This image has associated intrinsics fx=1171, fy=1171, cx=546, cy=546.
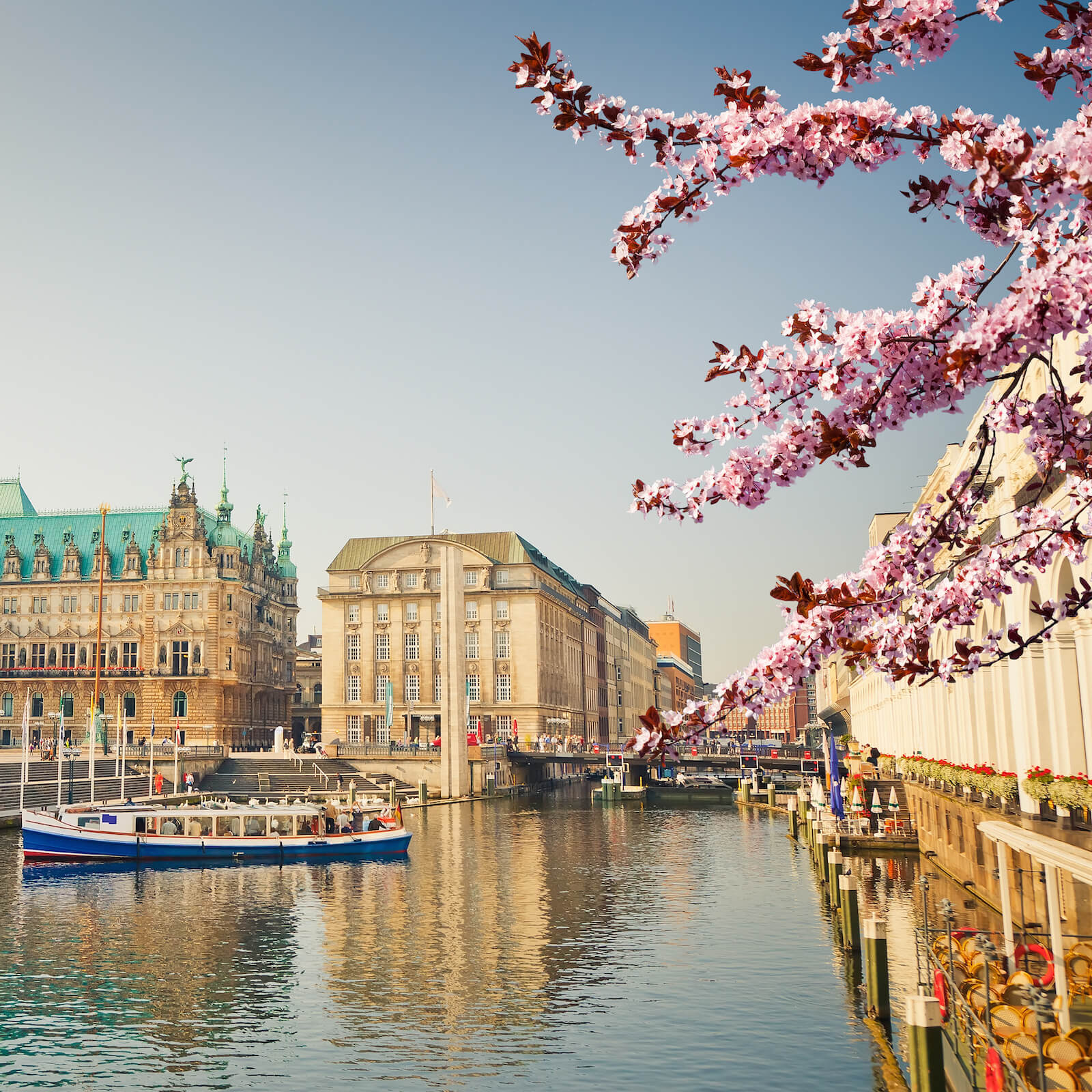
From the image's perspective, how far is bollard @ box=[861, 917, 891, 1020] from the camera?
82.4 feet

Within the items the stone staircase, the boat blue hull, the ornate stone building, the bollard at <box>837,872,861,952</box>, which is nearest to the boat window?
the boat blue hull

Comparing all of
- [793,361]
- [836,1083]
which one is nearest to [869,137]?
[793,361]

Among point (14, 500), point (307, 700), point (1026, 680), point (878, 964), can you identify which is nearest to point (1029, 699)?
point (1026, 680)

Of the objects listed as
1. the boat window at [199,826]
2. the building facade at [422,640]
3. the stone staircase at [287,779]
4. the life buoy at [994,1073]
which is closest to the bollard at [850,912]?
the life buoy at [994,1073]

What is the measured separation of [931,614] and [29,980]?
29.1m

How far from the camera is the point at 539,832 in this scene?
71.6 m

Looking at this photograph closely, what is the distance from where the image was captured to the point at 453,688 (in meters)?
102

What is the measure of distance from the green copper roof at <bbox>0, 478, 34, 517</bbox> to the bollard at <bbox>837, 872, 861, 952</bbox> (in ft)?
457

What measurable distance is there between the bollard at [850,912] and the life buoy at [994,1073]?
622 inches

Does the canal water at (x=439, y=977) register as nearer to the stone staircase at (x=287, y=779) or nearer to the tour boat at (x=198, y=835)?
the tour boat at (x=198, y=835)

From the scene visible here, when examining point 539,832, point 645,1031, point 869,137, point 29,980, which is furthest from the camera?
point 539,832

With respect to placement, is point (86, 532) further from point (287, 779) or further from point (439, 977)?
point (439, 977)

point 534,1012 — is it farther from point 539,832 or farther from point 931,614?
point 539,832

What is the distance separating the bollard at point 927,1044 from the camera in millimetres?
16938
